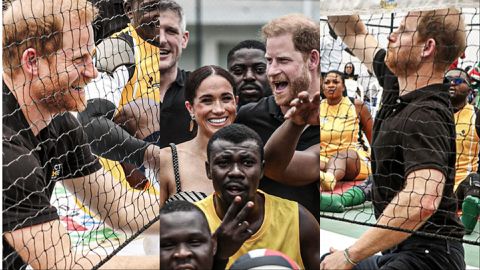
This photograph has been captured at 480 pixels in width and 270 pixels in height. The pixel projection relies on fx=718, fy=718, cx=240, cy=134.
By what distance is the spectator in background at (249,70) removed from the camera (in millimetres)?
2344

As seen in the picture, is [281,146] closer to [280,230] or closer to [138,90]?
[280,230]

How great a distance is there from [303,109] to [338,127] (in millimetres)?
469

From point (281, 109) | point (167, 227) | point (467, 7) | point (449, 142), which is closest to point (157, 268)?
point (167, 227)

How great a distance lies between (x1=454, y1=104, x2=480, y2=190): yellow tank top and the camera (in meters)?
2.40

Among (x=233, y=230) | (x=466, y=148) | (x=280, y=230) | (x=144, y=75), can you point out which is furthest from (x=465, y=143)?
(x=144, y=75)

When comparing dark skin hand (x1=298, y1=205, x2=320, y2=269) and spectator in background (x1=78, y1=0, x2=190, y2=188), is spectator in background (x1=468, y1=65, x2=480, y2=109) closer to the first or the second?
dark skin hand (x1=298, y1=205, x2=320, y2=269)

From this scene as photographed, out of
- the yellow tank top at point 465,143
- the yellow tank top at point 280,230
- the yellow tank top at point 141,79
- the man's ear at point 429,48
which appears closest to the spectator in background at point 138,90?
the yellow tank top at point 141,79

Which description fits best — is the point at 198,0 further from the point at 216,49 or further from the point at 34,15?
the point at 34,15

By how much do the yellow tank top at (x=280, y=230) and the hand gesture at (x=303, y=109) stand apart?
0.27 meters

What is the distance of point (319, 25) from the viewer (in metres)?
2.35

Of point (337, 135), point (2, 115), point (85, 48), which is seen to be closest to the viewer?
point (2, 115)

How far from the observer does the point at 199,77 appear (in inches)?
92.0

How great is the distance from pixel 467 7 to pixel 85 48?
3.90ft

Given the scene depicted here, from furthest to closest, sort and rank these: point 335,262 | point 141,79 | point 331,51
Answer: point 331,51
point 335,262
point 141,79
